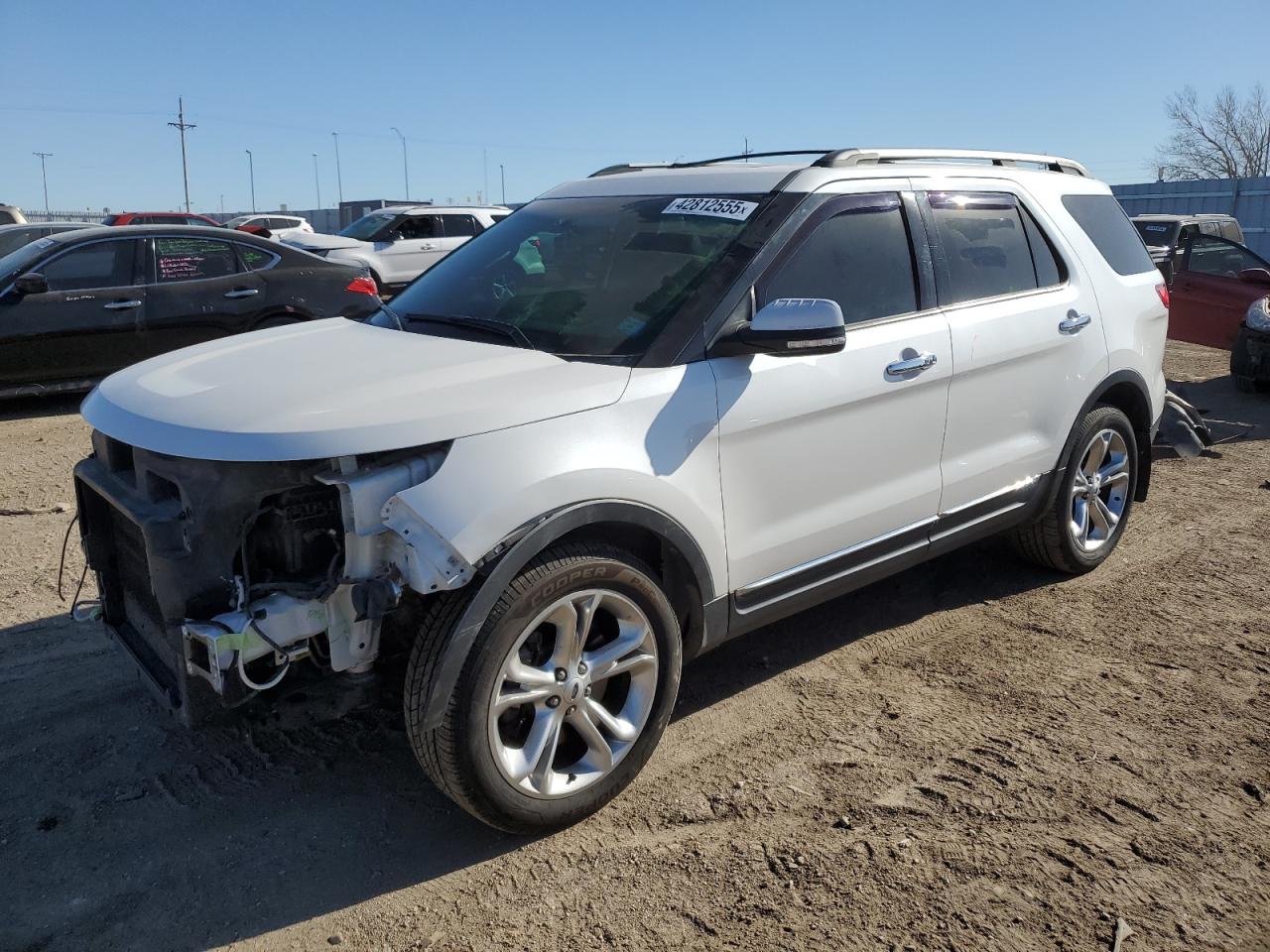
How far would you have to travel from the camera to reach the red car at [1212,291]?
10961 millimetres

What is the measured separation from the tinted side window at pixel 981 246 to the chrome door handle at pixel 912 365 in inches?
12.9

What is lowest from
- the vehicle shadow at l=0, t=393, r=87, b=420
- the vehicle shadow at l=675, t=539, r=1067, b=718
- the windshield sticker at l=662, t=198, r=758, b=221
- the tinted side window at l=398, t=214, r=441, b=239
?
the vehicle shadow at l=675, t=539, r=1067, b=718

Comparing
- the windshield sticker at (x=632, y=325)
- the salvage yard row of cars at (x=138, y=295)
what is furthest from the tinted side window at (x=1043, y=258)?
the salvage yard row of cars at (x=138, y=295)

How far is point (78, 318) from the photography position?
336 inches

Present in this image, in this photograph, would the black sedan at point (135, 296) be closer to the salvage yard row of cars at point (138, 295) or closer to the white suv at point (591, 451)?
the salvage yard row of cars at point (138, 295)

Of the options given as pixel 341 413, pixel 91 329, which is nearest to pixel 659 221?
pixel 341 413

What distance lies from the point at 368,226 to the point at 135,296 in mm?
8513

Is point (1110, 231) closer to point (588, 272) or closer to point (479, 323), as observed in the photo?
point (588, 272)

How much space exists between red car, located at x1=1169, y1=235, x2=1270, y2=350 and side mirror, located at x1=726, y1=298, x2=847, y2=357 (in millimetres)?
9087

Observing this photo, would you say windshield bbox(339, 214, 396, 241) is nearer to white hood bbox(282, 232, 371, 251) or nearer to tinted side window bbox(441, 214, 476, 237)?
white hood bbox(282, 232, 371, 251)

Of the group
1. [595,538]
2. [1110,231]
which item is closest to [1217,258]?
[1110,231]

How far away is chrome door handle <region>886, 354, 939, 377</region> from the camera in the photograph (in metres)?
3.84

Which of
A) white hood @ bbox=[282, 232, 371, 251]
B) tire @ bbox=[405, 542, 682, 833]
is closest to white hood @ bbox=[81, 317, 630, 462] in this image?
tire @ bbox=[405, 542, 682, 833]

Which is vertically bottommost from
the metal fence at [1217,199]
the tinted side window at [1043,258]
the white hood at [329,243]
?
the tinted side window at [1043,258]
